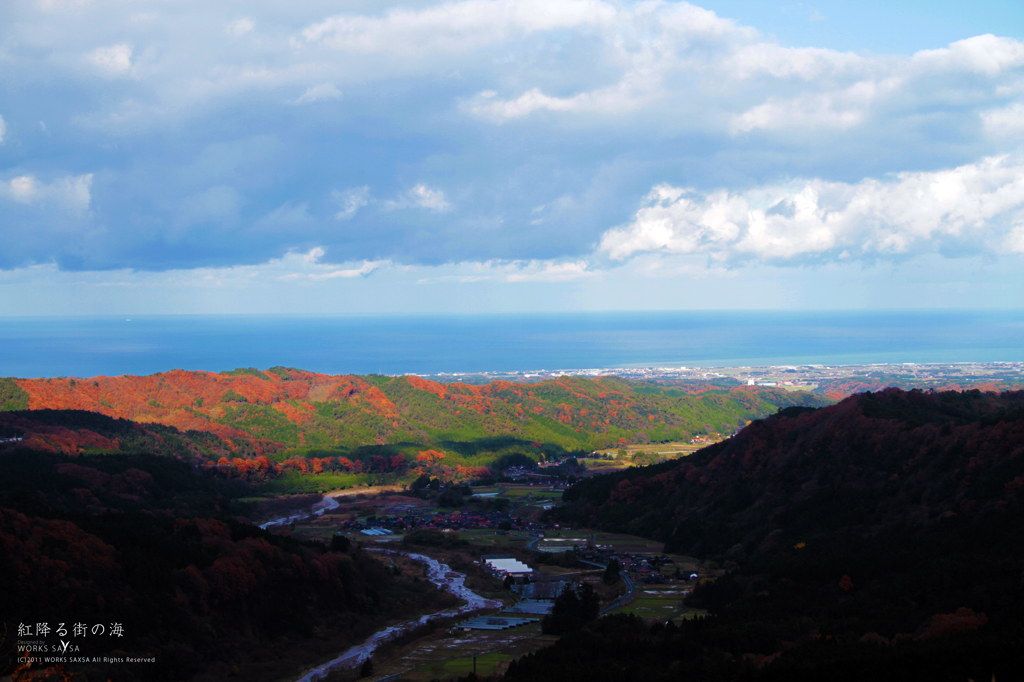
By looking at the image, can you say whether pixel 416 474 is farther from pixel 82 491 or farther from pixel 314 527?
pixel 82 491

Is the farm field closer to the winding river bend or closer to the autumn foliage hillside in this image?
the winding river bend

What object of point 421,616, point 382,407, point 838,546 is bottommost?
point 421,616

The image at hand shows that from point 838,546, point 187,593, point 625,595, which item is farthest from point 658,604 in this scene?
point 187,593

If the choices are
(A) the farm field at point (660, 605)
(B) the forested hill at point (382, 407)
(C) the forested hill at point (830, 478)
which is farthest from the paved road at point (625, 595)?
(B) the forested hill at point (382, 407)

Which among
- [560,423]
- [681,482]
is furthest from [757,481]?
[560,423]

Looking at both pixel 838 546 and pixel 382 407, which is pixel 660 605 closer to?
pixel 838 546

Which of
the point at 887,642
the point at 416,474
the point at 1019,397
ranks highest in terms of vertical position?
the point at 1019,397

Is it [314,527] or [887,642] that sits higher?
[887,642]
